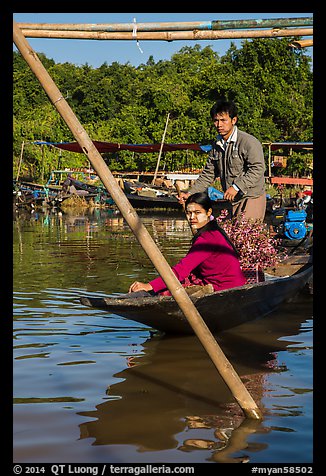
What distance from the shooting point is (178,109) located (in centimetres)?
3700

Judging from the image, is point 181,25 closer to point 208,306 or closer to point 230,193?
point 208,306

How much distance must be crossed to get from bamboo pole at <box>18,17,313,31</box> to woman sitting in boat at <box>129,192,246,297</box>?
1.42 metres

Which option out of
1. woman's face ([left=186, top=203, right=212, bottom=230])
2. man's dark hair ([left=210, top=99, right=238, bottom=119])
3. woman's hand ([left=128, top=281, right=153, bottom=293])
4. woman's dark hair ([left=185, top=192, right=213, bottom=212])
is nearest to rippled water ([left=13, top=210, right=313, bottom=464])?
woman's hand ([left=128, top=281, right=153, bottom=293])

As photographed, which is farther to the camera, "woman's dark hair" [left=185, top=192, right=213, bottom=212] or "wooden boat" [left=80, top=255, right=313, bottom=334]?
"woman's dark hair" [left=185, top=192, right=213, bottom=212]

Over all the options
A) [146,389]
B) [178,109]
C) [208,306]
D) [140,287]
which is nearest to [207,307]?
[208,306]

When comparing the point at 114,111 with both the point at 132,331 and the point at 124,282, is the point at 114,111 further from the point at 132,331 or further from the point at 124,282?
the point at 132,331

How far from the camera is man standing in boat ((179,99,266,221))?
643 cm

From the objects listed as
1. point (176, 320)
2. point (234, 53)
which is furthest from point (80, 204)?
point (176, 320)

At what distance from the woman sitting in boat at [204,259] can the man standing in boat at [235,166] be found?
Answer: 87 centimetres

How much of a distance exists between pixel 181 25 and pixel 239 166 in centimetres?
258

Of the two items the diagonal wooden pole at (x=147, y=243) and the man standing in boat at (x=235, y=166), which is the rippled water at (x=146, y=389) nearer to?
the diagonal wooden pole at (x=147, y=243)

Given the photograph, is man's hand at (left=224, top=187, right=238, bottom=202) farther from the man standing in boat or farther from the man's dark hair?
the man's dark hair
